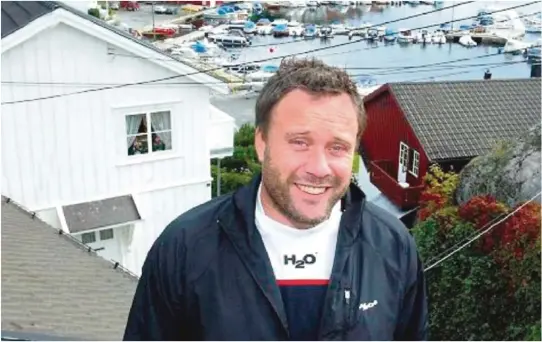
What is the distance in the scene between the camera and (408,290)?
5.90 ft

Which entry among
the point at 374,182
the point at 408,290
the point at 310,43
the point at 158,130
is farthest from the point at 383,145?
the point at 408,290

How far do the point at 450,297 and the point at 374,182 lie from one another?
761 centimetres

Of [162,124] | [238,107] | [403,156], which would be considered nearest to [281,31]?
[238,107]

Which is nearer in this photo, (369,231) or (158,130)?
(369,231)

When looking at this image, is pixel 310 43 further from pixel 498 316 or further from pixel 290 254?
pixel 290 254

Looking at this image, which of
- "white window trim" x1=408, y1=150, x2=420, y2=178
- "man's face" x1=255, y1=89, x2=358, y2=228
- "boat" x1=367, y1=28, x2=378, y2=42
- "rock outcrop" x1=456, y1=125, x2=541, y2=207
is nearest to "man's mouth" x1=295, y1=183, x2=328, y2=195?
"man's face" x1=255, y1=89, x2=358, y2=228

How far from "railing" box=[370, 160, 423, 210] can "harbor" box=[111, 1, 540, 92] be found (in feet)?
7.60

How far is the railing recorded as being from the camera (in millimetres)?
13781

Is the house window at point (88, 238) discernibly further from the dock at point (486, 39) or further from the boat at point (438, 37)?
the dock at point (486, 39)

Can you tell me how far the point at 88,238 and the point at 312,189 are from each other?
7.61 meters

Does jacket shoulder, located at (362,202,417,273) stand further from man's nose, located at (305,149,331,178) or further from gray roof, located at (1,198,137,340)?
gray roof, located at (1,198,137,340)

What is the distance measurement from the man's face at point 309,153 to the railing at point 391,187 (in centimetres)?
1183

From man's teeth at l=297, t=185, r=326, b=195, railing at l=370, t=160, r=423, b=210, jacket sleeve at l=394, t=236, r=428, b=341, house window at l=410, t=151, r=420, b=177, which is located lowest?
railing at l=370, t=160, r=423, b=210

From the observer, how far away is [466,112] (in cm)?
1391
